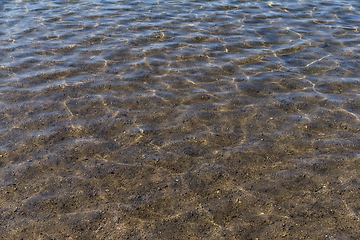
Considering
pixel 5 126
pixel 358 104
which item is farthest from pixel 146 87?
pixel 358 104

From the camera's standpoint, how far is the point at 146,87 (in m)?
6.59

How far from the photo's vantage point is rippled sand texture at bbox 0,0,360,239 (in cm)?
383

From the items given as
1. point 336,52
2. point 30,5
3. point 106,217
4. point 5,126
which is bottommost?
point 106,217

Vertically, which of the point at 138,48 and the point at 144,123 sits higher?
the point at 138,48

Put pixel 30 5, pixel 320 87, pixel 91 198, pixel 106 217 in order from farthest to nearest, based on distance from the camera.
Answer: pixel 30 5 → pixel 320 87 → pixel 91 198 → pixel 106 217

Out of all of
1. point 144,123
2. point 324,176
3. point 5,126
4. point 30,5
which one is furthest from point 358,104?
point 30,5

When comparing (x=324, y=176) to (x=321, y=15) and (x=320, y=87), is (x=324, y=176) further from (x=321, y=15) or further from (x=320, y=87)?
(x=321, y=15)

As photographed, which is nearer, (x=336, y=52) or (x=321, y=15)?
(x=336, y=52)

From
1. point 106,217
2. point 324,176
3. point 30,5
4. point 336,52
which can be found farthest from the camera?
point 30,5

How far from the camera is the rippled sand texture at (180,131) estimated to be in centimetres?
383

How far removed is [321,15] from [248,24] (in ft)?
9.33

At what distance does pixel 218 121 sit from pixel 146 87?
199cm

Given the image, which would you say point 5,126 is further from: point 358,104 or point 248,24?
point 248,24

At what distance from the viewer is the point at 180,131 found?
5.30m
